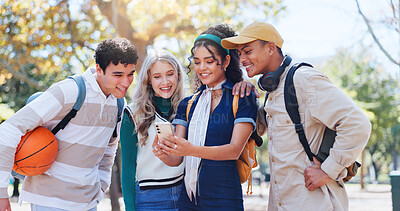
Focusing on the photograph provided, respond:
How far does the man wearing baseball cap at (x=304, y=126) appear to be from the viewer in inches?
101

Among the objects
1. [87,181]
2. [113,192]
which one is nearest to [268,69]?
[87,181]

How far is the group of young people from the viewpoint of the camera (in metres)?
2.68

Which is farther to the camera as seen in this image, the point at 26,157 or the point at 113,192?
the point at 113,192

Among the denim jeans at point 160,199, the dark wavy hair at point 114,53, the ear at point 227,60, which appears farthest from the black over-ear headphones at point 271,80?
the dark wavy hair at point 114,53

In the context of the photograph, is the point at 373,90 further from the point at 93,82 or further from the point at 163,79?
the point at 93,82

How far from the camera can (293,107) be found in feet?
9.04

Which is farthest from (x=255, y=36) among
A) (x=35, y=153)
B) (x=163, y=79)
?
(x=35, y=153)

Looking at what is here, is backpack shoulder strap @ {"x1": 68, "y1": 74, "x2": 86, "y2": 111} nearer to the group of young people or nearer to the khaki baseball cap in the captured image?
the group of young people

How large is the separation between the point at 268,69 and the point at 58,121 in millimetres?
1914

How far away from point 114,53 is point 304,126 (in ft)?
6.19

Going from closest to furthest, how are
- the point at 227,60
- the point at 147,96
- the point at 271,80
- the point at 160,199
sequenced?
the point at 271,80
the point at 227,60
the point at 160,199
the point at 147,96

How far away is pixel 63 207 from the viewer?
3.27 m

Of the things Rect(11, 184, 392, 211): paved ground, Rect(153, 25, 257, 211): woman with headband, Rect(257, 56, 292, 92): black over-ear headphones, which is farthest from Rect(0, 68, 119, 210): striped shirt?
Rect(11, 184, 392, 211): paved ground

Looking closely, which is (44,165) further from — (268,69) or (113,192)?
(113,192)
